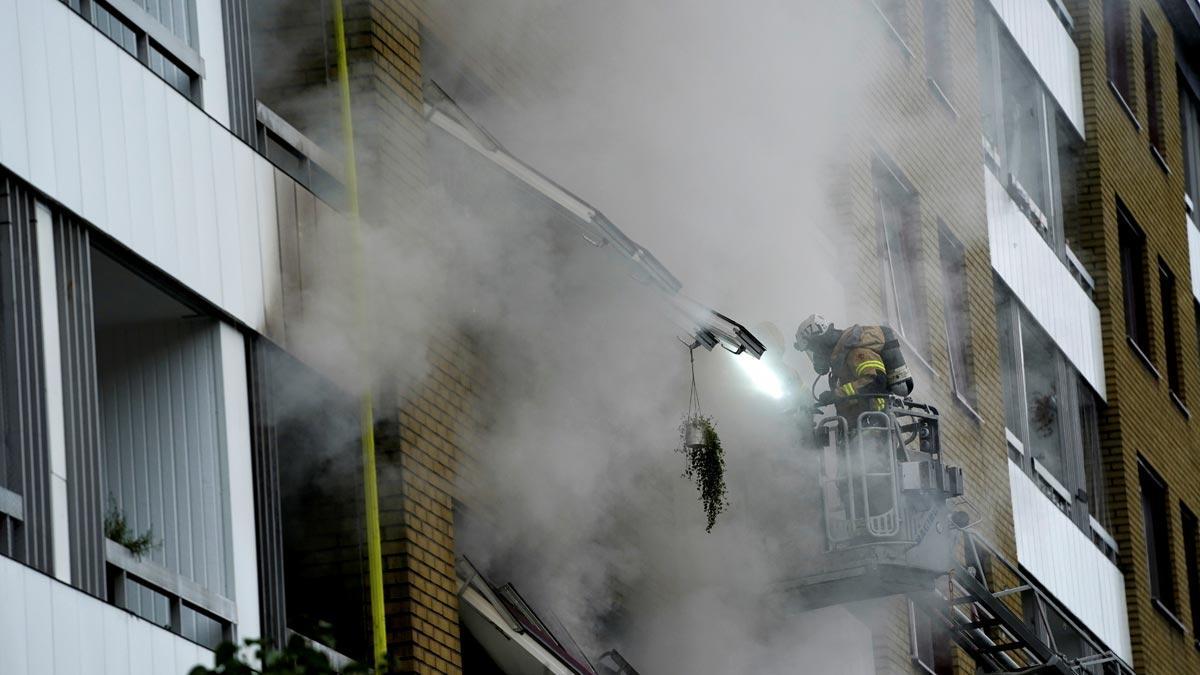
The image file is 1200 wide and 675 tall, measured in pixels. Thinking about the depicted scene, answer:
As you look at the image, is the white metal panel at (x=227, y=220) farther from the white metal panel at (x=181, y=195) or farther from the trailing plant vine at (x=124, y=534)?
the trailing plant vine at (x=124, y=534)

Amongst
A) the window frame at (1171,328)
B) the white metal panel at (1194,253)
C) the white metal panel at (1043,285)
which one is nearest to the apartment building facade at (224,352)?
the white metal panel at (1043,285)

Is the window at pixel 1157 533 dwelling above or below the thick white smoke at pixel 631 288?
above

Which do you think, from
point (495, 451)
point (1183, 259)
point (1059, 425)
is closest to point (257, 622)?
point (495, 451)

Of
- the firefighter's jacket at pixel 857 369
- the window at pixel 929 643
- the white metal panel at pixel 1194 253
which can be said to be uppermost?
the white metal panel at pixel 1194 253

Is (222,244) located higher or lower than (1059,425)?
lower

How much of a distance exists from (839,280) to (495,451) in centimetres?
427

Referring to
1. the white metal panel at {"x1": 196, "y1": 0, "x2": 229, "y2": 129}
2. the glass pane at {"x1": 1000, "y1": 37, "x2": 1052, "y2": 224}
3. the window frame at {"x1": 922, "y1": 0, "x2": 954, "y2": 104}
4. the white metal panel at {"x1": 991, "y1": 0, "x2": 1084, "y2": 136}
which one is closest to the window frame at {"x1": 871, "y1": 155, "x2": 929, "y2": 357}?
the window frame at {"x1": 922, "y1": 0, "x2": 954, "y2": 104}

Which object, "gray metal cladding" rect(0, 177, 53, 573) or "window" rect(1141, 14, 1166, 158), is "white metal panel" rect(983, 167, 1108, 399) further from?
"gray metal cladding" rect(0, 177, 53, 573)

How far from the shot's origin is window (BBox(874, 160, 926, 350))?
15578 millimetres

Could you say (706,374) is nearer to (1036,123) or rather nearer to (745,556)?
(745,556)

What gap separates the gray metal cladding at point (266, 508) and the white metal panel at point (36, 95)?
147 centimetres

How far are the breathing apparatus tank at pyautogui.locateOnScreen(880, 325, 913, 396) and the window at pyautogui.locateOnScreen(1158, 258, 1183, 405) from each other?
12.5 metres

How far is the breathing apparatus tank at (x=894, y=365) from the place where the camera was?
463 inches

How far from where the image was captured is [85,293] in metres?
7.30
